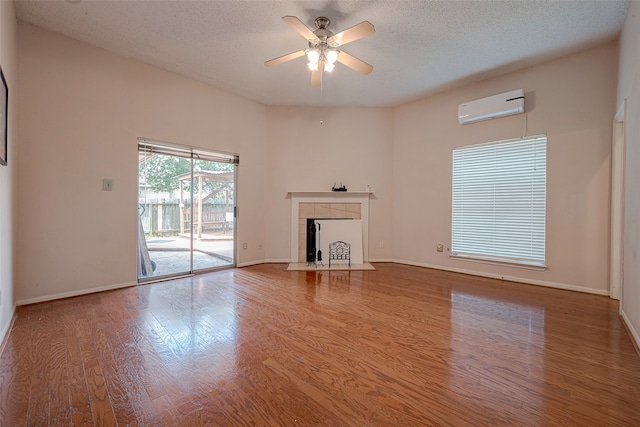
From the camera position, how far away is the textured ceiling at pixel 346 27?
105 inches

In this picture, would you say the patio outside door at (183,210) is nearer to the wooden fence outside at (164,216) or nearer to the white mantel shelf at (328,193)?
the wooden fence outside at (164,216)

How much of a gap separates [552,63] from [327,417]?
4856 mm

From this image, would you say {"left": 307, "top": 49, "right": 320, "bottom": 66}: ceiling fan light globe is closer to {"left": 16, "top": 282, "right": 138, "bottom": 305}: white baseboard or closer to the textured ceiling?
the textured ceiling

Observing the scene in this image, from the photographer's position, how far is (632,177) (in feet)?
7.93

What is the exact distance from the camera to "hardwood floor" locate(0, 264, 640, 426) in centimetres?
140

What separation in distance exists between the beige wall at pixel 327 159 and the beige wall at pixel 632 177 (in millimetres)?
3164

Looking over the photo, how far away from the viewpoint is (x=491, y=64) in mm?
3736

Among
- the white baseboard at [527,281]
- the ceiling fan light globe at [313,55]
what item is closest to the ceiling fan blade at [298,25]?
the ceiling fan light globe at [313,55]

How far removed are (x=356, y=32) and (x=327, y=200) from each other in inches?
121

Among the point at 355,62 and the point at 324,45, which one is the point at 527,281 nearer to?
the point at 355,62

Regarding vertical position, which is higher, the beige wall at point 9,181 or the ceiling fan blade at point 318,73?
the ceiling fan blade at point 318,73

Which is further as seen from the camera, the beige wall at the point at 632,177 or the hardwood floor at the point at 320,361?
the beige wall at the point at 632,177

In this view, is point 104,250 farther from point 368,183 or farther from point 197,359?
point 368,183

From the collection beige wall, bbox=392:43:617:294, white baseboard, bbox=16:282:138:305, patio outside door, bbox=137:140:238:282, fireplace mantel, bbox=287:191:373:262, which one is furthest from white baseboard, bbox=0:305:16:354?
beige wall, bbox=392:43:617:294
